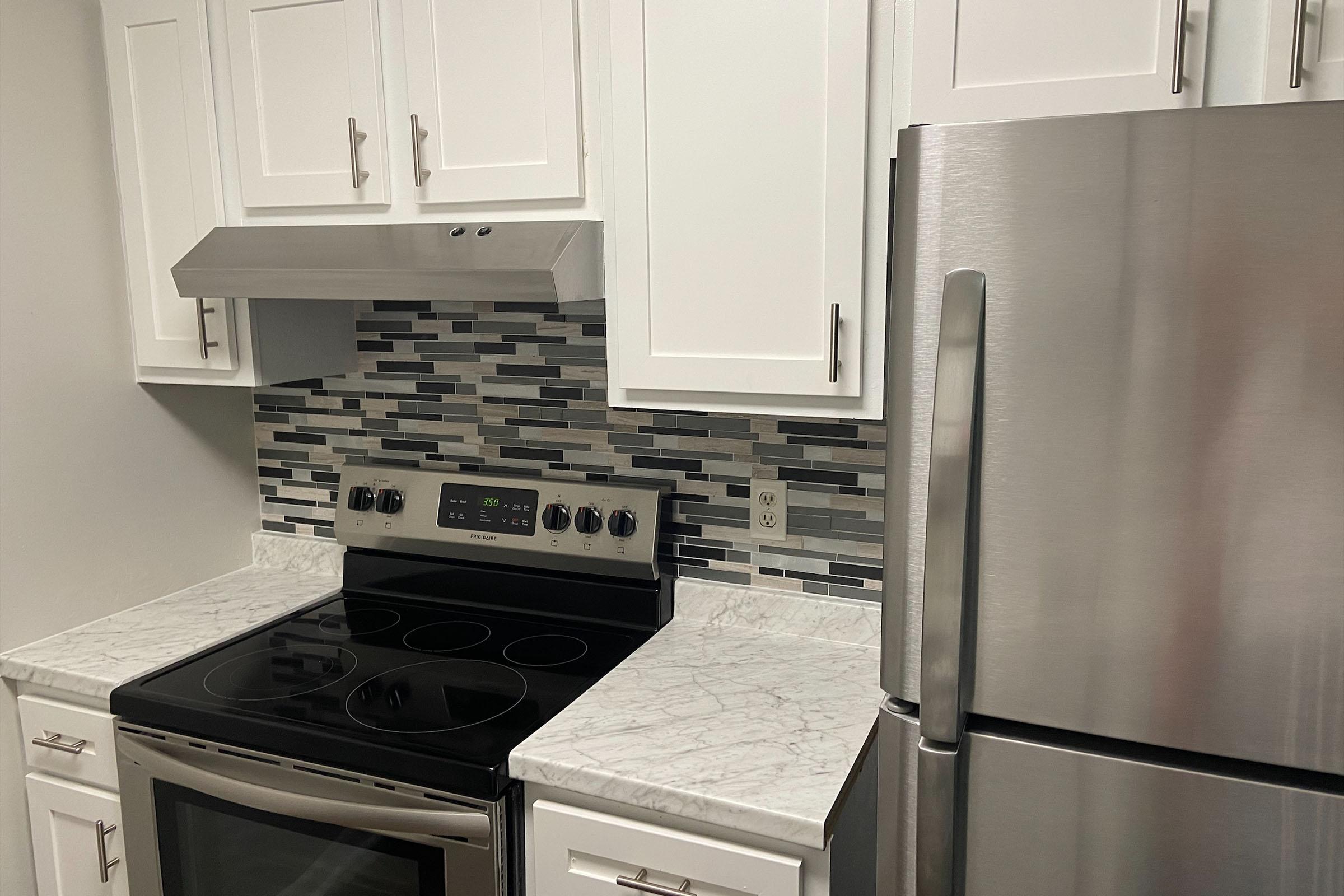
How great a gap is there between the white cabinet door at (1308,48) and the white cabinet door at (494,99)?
36.8 inches

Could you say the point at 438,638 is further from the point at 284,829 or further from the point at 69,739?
the point at 69,739

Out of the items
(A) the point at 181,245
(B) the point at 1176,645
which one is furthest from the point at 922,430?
(A) the point at 181,245

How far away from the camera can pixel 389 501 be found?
2088 mm

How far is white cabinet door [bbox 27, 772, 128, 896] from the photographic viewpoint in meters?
1.74

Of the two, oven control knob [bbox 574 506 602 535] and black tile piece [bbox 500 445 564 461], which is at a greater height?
black tile piece [bbox 500 445 564 461]

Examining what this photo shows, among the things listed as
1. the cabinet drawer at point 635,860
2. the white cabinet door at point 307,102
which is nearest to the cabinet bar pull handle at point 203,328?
the white cabinet door at point 307,102

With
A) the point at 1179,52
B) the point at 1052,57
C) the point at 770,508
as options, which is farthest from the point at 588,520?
the point at 1179,52

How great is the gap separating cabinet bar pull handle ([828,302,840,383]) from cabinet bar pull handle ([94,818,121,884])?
58.0 inches

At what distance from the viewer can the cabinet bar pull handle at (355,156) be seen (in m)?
1.67

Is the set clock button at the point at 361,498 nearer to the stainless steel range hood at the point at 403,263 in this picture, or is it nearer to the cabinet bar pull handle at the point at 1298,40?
the stainless steel range hood at the point at 403,263

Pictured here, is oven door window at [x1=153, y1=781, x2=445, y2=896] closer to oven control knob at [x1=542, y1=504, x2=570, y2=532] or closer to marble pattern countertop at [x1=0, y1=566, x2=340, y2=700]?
marble pattern countertop at [x1=0, y1=566, x2=340, y2=700]

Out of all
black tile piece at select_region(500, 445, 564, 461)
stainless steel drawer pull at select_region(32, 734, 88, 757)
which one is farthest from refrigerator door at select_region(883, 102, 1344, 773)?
stainless steel drawer pull at select_region(32, 734, 88, 757)

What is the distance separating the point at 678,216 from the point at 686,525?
0.67 metres

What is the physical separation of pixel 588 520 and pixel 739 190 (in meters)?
0.73
